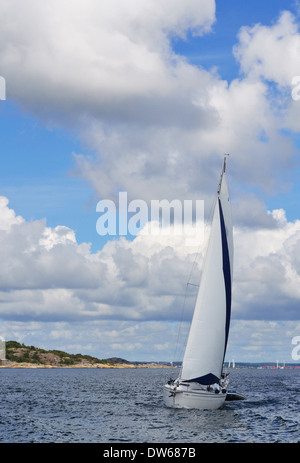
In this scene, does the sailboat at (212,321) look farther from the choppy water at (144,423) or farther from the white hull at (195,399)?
the choppy water at (144,423)

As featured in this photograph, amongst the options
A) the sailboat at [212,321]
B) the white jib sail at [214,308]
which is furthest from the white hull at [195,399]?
the white jib sail at [214,308]

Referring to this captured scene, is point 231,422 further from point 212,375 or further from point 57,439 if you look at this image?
point 57,439

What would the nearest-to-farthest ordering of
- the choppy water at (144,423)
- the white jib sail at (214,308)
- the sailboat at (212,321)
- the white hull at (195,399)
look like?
the choppy water at (144,423) < the white hull at (195,399) < the sailboat at (212,321) < the white jib sail at (214,308)

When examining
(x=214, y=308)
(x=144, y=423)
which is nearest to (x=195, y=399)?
(x=144, y=423)

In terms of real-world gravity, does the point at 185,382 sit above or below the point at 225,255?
below

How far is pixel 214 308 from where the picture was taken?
58.0m

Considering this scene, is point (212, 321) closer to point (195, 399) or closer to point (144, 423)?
point (195, 399)

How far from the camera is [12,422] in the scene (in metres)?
53.4

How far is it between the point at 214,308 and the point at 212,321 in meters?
1.37

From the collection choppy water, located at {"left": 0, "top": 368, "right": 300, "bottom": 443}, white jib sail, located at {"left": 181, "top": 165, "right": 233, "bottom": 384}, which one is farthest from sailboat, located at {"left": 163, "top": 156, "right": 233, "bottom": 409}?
choppy water, located at {"left": 0, "top": 368, "right": 300, "bottom": 443}

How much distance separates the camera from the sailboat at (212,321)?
56.8 m
